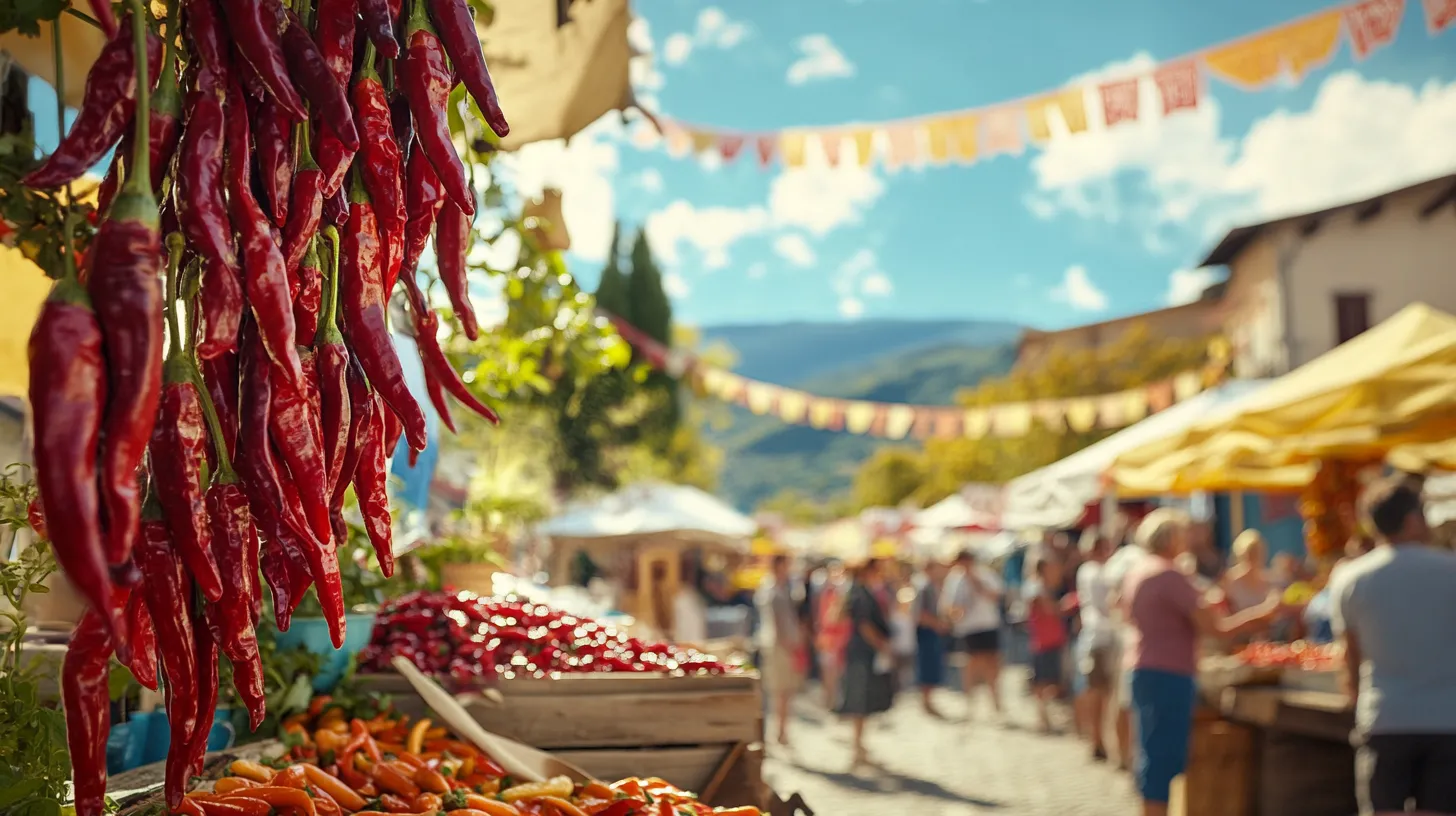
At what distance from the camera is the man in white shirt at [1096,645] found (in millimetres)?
10195

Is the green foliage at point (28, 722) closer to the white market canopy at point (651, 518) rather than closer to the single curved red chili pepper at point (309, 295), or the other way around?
the single curved red chili pepper at point (309, 295)

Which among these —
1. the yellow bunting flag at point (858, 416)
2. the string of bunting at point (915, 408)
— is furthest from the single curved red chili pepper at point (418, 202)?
the yellow bunting flag at point (858, 416)

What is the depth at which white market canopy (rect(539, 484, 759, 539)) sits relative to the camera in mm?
19781

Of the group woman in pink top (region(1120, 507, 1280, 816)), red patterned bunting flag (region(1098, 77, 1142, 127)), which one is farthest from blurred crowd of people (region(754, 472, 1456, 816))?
red patterned bunting flag (region(1098, 77, 1142, 127))

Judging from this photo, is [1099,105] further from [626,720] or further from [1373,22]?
[626,720]

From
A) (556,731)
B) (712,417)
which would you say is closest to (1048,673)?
(556,731)

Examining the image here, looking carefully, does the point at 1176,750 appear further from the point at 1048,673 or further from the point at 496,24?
the point at 1048,673

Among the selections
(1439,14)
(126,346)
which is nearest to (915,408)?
(1439,14)

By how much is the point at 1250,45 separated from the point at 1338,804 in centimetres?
524

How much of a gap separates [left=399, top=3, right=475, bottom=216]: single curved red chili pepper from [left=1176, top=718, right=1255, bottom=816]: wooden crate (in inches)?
269

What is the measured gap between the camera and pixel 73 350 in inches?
43.8

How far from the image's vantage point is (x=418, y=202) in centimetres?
177

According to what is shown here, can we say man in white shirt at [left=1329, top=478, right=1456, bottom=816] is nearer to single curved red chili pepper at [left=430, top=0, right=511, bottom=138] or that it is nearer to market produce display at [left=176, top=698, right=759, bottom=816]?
market produce display at [left=176, top=698, right=759, bottom=816]

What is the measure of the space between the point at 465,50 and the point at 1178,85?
8.61 meters
